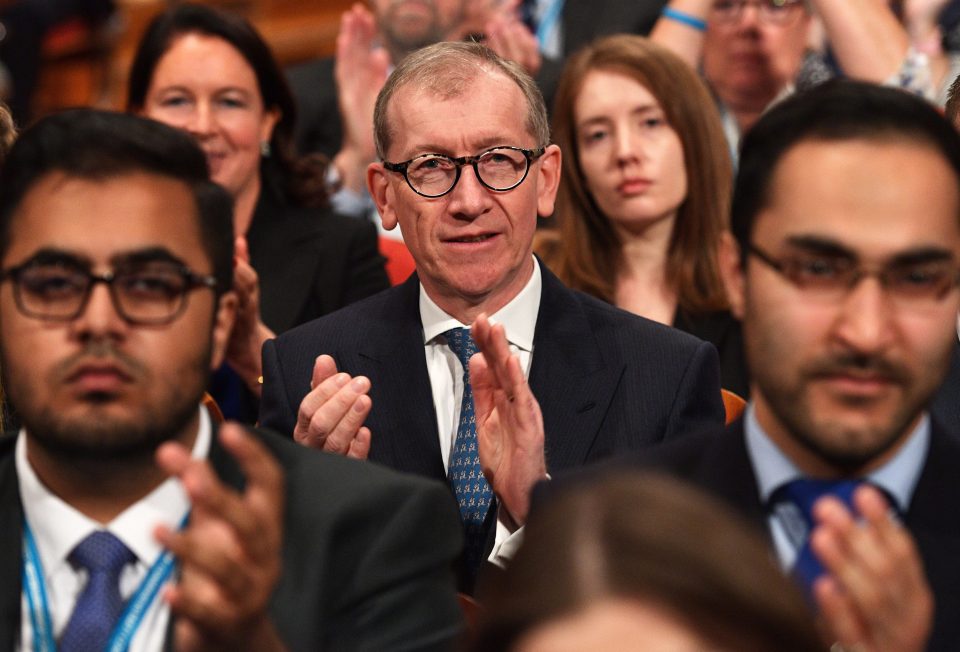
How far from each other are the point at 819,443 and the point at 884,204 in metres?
0.28

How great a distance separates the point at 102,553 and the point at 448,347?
1154mm

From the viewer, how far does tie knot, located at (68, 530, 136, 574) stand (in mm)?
1752

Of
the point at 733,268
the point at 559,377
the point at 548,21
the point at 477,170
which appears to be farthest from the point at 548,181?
the point at 548,21

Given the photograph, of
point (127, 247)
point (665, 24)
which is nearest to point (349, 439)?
Result: point (127, 247)

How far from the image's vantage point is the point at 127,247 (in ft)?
5.80

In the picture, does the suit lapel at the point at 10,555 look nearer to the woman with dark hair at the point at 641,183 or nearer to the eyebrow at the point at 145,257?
the eyebrow at the point at 145,257

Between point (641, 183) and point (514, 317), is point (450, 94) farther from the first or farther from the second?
point (641, 183)

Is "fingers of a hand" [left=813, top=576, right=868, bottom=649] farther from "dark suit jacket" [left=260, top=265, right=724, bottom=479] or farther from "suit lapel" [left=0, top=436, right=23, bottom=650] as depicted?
"dark suit jacket" [left=260, top=265, right=724, bottom=479]

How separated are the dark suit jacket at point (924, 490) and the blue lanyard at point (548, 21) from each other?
3511 mm

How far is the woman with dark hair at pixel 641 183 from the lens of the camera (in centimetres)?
360

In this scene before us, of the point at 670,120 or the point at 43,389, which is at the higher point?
the point at 670,120

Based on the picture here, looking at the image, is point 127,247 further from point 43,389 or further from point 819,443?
point 819,443

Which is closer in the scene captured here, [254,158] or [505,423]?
[505,423]

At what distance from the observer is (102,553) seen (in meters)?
1.76
